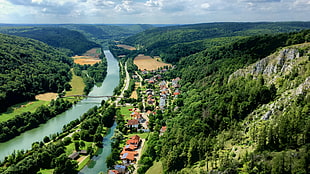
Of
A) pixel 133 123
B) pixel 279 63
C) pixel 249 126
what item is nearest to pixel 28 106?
pixel 133 123

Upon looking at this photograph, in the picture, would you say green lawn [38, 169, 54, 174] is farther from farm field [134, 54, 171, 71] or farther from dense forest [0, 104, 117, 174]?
farm field [134, 54, 171, 71]

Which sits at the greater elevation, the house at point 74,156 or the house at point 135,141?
the house at point 135,141

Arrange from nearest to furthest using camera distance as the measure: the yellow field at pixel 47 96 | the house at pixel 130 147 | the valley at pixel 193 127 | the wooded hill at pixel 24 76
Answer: the valley at pixel 193 127 → the house at pixel 130 147 → the wooded hill at pixel 24 76 → the yellow field at pixel 47 96

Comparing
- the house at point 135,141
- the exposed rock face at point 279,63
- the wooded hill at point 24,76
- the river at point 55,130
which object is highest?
the exposed rock face at point 279,63

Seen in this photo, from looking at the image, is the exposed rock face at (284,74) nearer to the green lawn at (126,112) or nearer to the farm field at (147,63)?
the green lawn at (126,112)

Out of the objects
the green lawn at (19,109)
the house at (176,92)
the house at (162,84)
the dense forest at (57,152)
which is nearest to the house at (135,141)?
the dense forest at (57,152)

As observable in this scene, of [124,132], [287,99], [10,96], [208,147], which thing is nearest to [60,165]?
[124,132]

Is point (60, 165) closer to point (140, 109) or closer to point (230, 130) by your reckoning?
point (230, 130)
